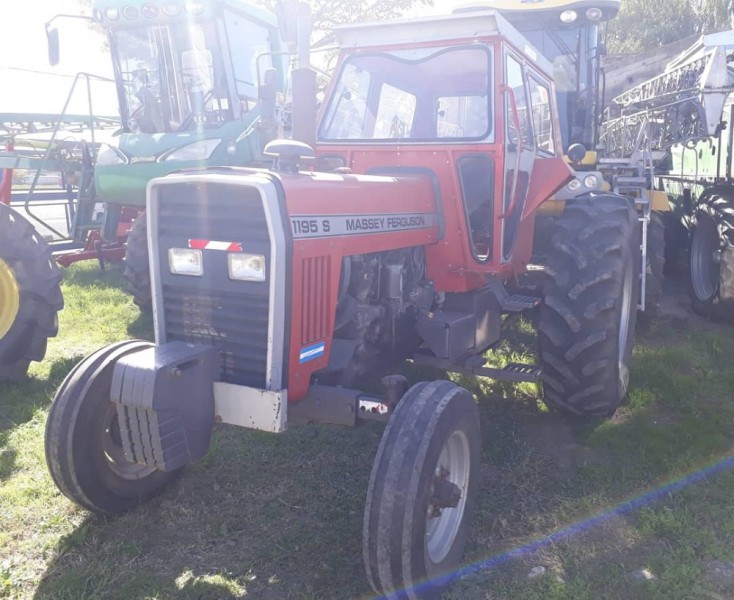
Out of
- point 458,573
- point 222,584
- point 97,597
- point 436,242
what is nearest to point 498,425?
point 436,242

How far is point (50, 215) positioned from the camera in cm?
1661

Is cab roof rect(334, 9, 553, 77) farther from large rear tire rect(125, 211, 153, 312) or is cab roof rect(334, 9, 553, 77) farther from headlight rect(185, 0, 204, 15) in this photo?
headlight rect(185, 0, 204, 15)

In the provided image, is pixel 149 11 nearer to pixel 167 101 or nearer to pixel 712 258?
pixel 167 101

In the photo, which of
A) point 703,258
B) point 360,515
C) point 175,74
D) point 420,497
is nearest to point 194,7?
point 175,74

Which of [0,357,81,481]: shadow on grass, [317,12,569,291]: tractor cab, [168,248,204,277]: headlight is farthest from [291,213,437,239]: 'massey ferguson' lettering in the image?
[0,357,81,481]: shadow on grass

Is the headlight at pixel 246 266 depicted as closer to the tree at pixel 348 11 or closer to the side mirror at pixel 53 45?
the side mirror at pixel 53 45

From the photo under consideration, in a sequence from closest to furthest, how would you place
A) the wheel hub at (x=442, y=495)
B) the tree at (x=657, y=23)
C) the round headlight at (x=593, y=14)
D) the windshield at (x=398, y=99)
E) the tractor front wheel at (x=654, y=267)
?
the wheel hub at (x=442, y=495) → the windshield at (x=398, y=99) → the tractor front wheel at (x=654, y=267) → the round headlight at (x=593, y=14) → the tree at (x=657, y=23)

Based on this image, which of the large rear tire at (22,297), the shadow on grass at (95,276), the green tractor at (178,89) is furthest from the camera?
the shadow on grass at (95,276)

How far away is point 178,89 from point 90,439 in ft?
16.4

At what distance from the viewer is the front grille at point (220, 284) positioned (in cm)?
281

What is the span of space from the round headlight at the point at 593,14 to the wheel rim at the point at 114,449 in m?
5.92

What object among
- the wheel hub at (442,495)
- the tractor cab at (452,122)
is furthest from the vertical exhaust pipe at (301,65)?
the wheel hub at (442,495)

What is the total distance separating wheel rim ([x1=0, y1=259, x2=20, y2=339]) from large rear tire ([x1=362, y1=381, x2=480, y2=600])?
3.48 m

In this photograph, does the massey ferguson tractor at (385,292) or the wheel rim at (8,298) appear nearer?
the massey ferguson tractor at (385,292)
